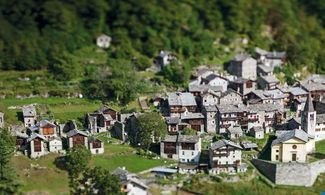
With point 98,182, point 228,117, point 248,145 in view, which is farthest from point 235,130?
point 98,182

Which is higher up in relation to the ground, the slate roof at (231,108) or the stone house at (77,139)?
the slate roof at (231,108)

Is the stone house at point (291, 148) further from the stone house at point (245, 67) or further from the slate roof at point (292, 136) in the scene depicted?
the stone house at point (245, 67)

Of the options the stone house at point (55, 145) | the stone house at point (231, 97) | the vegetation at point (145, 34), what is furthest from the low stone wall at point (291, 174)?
the vegetation at point (145, 34)

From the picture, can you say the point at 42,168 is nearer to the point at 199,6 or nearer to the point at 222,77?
the point at 222,77

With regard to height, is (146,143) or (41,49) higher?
(41,49)

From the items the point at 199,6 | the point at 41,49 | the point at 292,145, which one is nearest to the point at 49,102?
the point at 41,49

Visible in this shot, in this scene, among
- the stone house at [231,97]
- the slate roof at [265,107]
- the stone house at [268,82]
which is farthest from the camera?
the stone house at [268,82]
